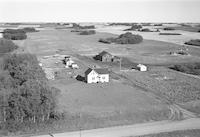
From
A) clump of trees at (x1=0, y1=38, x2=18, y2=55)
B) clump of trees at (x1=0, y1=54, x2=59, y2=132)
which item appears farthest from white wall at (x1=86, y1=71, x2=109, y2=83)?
clump of trees at (x1=0, y1=38, x2=18, y2=55)

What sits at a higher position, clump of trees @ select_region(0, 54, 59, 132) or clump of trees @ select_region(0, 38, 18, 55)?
clump of trees @ select_region(0, 54, 59, 132)

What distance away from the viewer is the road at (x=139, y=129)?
21.3m

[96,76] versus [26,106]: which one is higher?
[26,106]

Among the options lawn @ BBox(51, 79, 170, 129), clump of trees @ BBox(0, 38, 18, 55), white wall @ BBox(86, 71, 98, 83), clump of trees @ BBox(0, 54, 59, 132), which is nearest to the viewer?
clump of trees @ BBox(0, 54, 59, 132)

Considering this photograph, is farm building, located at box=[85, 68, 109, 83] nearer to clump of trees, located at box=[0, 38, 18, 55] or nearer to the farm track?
the farm track

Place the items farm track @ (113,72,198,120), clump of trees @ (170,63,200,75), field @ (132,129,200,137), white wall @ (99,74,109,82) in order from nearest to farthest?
field @ (132,129,200,137) → farm track @ (113,72,198,120) → white wall @ (99,74,109,82) → clump of trees @ (170,63,200,75)

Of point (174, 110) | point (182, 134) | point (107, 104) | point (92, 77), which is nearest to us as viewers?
point (182, 134)

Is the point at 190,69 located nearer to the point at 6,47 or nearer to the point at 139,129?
the point at 139,129

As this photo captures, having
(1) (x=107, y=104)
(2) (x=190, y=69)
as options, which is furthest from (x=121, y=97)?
(2) (x=190, y=69)

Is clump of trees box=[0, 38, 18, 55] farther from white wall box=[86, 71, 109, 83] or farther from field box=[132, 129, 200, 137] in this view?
field box=[132, 129, 200, 137]

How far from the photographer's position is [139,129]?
2247 centimetres

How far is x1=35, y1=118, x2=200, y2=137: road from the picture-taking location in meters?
21.3

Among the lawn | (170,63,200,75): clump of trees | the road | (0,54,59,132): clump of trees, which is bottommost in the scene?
(170,63,200,75): clump of trees

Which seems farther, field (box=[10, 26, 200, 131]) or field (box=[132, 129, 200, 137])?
field (box=[10, 26, 200, 131])
